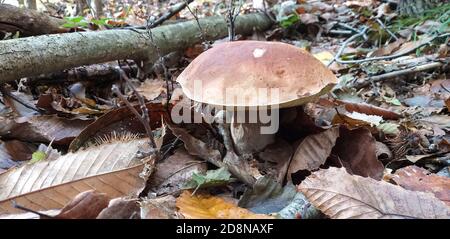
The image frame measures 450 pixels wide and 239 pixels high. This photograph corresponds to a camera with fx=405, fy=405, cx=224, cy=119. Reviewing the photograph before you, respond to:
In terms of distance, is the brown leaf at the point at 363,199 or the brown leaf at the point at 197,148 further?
the brown leaf at the point at 197,148

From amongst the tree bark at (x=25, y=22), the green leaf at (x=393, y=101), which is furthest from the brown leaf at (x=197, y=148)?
the tree bark at (x=25, y=22)

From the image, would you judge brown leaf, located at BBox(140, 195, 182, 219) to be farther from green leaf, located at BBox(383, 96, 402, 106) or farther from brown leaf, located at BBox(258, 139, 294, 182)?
green leaf, located at BBox(383, 96, 402, 106)

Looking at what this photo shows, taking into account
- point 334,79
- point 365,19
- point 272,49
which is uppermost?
point 272,49

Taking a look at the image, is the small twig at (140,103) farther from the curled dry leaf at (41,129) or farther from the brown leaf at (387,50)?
the brown leaf at (387,50)

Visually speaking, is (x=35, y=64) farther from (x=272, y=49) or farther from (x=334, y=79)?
(x=334, y=79)

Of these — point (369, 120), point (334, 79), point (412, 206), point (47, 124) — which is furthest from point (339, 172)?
point (47, 124)

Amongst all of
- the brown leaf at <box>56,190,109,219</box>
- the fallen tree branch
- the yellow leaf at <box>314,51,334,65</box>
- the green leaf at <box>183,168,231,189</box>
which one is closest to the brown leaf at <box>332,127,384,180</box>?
the green leaf at <box>183,168,231,189</box>
